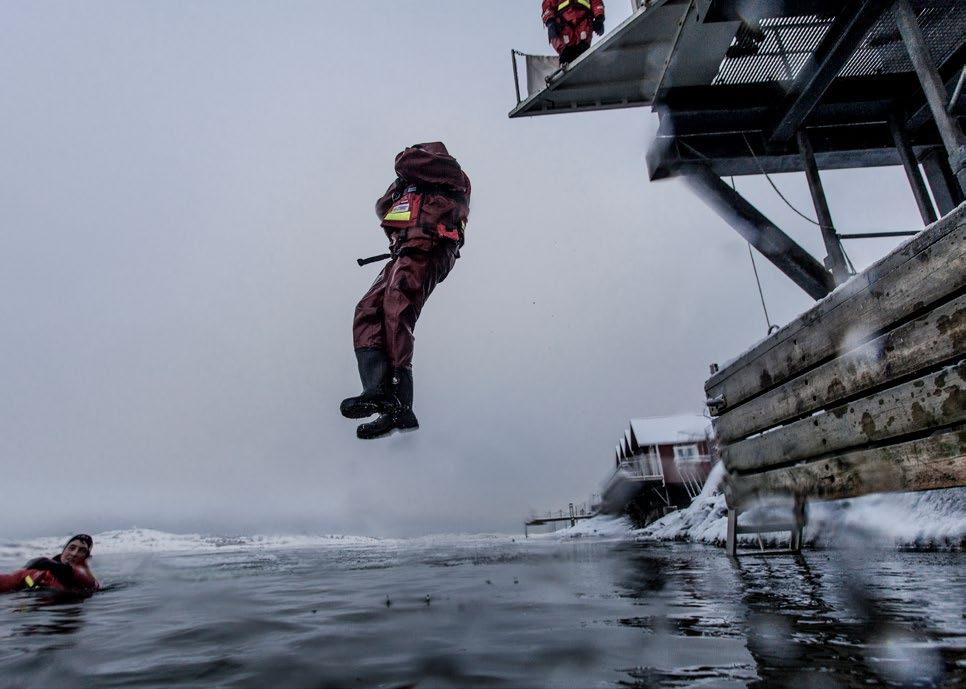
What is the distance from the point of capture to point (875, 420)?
2979 mm

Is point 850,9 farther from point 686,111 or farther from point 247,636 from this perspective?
point 247,636

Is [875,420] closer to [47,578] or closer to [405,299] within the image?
[405,299]

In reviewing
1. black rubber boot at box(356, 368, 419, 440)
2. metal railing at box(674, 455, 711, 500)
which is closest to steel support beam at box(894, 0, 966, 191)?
black rubber boot at box(356, 368, 419, 440)

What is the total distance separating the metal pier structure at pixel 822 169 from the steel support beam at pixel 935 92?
12mm

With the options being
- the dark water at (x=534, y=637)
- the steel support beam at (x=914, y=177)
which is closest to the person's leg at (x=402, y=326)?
the dark water at (x=534, y=637)

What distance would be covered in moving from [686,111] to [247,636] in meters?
6.10

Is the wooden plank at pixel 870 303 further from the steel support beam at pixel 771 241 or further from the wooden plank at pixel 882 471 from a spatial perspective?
the steel support beam at pixel 771 241

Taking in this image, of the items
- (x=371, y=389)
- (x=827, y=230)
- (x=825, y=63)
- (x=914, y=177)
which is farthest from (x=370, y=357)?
(x=914, y=177)

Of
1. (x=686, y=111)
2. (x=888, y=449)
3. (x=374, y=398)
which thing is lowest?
(x=888, y=449)

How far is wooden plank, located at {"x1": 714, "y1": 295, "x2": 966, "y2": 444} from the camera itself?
8.05ft

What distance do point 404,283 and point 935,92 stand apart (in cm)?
403

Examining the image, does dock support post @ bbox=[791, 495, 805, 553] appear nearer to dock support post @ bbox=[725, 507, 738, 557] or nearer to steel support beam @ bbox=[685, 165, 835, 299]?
dock support post @ bbox=[725, 507, 738, 557]

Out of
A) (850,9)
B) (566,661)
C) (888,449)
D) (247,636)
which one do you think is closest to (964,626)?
(566,661)

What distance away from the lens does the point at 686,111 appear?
542 cm
